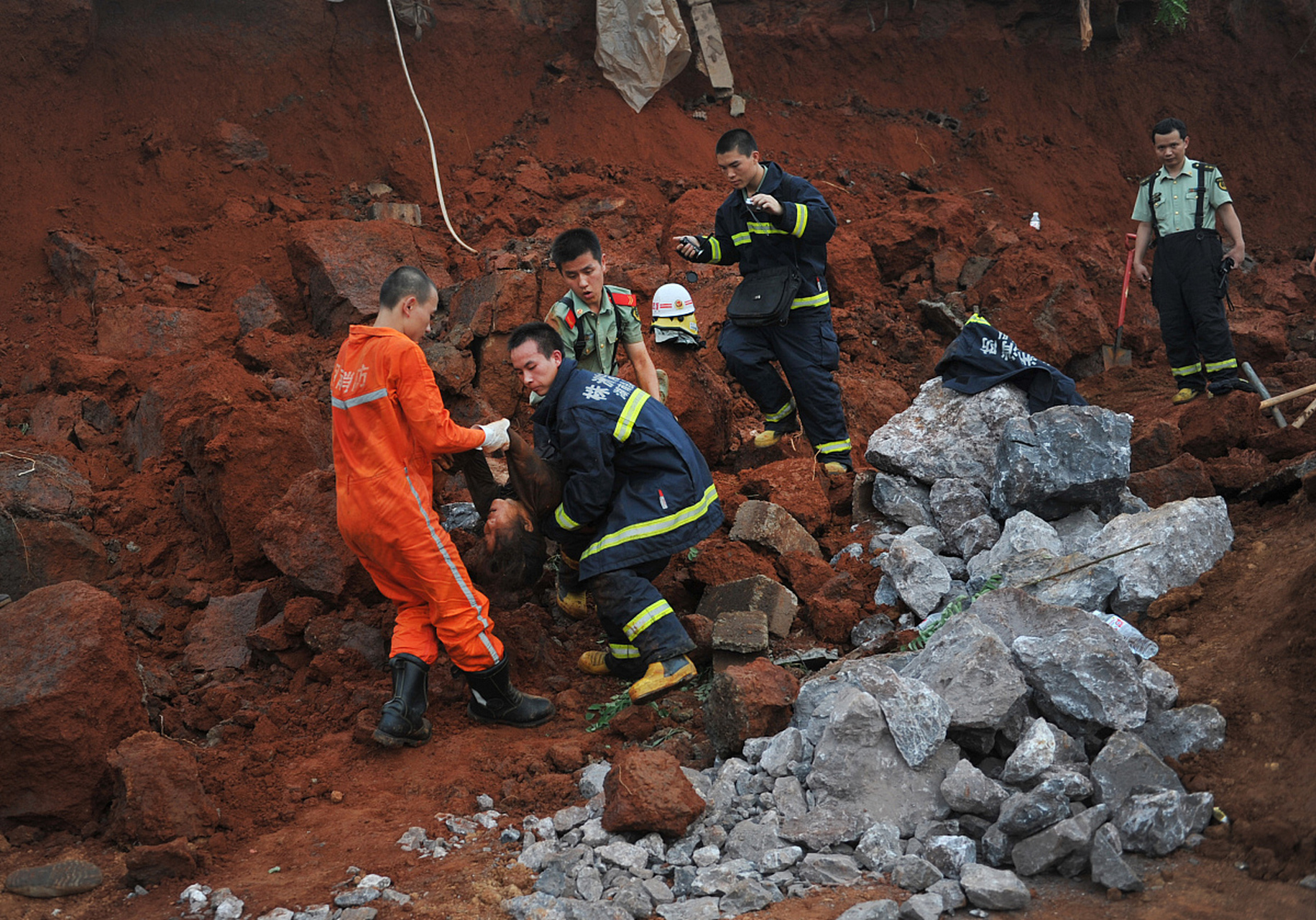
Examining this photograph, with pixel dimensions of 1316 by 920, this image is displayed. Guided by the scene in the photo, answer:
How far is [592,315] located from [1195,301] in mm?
4234

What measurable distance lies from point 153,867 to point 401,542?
1.36 metres

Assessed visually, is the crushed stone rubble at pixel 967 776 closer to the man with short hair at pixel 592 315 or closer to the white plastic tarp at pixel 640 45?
the man with short hair at pixel 592 315

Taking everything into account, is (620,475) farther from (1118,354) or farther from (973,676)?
(1118,354)

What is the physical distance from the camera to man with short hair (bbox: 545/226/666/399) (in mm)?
4895

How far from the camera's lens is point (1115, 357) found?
8523mm

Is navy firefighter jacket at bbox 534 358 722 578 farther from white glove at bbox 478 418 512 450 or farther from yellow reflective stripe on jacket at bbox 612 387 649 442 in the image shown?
white glove at bbox 478 418 512 450

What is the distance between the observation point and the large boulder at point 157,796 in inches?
133

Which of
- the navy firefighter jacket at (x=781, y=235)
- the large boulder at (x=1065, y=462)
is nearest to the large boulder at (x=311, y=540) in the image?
the navy firefighter jacket at (x=781, y=235)

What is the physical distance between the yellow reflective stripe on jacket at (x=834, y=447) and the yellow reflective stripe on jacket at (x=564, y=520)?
2114 mm

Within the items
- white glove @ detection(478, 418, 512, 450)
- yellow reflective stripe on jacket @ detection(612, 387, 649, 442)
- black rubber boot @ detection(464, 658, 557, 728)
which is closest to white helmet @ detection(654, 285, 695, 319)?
yellow reflective stripe on jacket @ detection(612, 387, 649, 442)

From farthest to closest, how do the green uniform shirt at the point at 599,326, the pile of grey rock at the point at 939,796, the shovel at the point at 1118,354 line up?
the shovel at the point at 1118,354 → the green uniform shirt at the point at 599,326 → the pile of grey rock at the point at 939,796

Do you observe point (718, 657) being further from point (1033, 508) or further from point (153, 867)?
point (153, 867)

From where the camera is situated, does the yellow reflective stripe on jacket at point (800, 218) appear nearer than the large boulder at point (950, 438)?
No

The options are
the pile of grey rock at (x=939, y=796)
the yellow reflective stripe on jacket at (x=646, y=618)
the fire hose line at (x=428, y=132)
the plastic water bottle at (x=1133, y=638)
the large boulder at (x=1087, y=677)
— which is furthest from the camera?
the fire hose line at (x=428, y=132)
